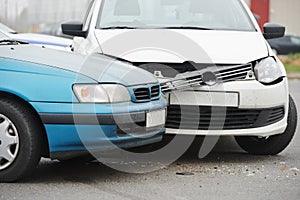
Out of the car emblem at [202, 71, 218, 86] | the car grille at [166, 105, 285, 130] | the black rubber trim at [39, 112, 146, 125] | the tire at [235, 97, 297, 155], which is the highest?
the car emblem at [202, 71, 218, 86]

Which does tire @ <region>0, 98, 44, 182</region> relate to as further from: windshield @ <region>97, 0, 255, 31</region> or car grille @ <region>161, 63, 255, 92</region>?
windshield @ <region>97, 0, 255, 31</region>

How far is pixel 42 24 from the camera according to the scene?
109ft

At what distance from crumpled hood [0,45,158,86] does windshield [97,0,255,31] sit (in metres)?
1.24

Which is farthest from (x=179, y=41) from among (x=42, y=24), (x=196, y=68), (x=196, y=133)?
(x=42, y=24)

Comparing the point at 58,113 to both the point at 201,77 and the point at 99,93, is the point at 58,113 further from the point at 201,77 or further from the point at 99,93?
the point at 201,77

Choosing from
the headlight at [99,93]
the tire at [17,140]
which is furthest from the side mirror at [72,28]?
the tire at [17,140]

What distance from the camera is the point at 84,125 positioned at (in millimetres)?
5547

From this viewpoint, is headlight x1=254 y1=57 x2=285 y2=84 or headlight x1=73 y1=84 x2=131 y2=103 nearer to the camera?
headlight x1=73 y1=84 x2=131 y2=103

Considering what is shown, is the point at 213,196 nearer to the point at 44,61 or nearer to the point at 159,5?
the point at 44,61

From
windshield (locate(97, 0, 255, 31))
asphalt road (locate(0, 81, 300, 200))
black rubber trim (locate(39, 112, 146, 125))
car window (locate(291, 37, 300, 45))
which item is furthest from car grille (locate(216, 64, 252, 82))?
car window (locate(291, 37, 300, 45))

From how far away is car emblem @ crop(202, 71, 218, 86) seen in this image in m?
6.43

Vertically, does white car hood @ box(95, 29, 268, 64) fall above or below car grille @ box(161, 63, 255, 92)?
above

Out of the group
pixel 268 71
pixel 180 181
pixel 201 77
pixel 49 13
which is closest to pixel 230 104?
pixel 201 77

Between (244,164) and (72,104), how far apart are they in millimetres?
1851
